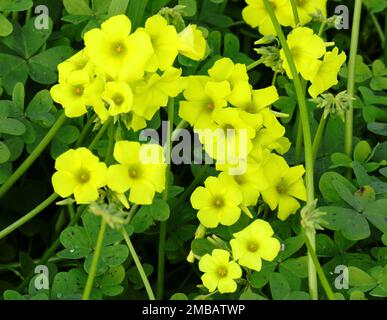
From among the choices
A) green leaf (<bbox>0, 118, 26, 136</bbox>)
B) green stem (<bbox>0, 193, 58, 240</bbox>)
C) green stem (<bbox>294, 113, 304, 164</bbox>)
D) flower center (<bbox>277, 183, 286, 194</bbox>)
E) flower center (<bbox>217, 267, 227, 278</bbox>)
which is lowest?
flower center (<bbox>217, 267, 227, 278</bbox>)

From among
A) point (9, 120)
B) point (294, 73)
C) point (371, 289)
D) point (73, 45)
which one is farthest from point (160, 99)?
point (73, 45)

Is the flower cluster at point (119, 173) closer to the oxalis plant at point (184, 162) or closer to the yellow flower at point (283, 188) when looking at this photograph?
the oxalis plant at point (184, 162)

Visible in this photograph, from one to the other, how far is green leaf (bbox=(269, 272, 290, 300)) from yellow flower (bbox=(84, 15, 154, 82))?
36 centimetres

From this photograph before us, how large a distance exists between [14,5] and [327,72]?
0.62 meters

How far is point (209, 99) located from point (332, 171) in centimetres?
35

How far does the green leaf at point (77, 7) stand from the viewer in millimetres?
1599

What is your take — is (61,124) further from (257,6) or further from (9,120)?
(257,6)

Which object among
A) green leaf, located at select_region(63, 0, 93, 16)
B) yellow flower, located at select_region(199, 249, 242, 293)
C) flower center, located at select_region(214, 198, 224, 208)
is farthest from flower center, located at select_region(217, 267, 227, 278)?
green leaf, located at select_region(63, 0, 93, 16)

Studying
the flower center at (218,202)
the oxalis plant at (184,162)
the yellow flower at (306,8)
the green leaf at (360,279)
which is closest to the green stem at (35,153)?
the oxalis plant at (184,162)

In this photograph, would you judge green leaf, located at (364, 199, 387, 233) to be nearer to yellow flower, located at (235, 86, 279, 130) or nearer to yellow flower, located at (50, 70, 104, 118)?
yellow flower, located at (235, 86, 279, 130)

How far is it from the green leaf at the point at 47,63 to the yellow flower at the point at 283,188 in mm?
507

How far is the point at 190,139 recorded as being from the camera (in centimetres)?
149

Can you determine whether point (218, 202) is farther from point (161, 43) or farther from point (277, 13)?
point (277, 13)

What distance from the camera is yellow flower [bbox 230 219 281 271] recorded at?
1.20 m
